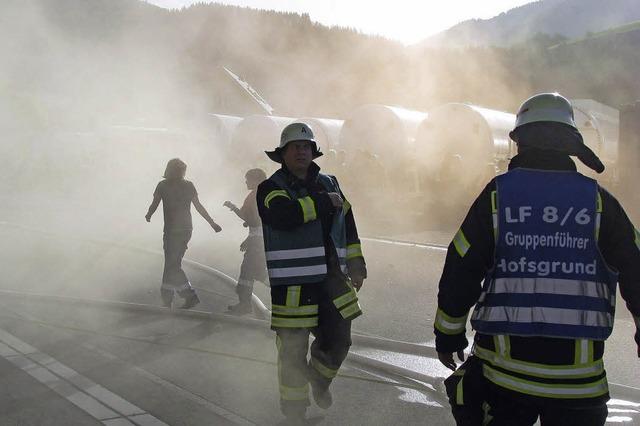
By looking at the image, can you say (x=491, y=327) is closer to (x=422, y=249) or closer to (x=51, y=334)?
(x=51, y=334)

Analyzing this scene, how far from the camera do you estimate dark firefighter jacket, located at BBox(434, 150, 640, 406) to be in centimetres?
251

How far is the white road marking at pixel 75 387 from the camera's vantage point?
446 cm

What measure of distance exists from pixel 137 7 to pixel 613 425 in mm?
71888

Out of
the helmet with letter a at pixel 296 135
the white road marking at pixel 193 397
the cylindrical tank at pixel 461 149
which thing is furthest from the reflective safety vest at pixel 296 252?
the cylindrical tank at pixel 461 149

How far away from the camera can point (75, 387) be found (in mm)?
5004

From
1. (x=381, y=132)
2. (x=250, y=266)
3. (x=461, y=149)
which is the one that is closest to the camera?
(x=250, y=266)

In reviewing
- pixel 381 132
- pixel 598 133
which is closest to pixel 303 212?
pixel 598 133

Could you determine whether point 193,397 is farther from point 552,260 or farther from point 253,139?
point 253,139

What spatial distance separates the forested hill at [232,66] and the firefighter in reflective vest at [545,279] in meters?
20.8

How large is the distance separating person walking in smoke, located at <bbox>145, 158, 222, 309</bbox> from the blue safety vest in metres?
5.36

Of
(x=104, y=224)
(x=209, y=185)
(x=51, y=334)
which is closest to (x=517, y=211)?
(x=51, y=334)

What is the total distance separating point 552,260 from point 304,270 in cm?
178

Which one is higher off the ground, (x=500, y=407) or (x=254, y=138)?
(x=254, y=138)

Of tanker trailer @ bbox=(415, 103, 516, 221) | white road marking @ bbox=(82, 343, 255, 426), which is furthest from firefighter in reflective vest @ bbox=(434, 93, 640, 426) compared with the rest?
tanker trailer @ bbox=(415, 103, 516, 221)
